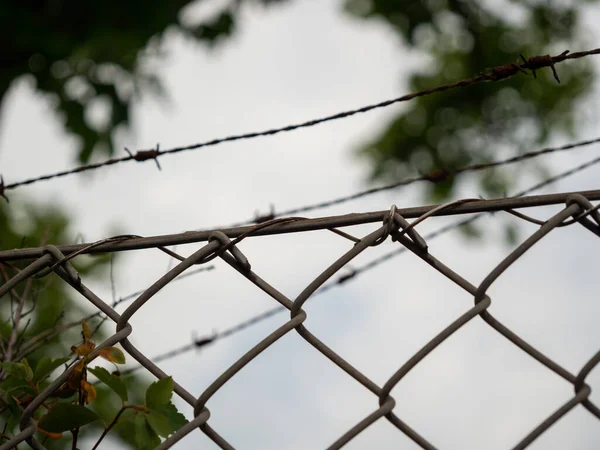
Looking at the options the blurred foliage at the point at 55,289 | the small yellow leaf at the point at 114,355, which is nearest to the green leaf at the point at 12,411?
the small yellow leaf at the point at 114,355

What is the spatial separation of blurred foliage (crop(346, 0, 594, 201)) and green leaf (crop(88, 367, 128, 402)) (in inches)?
244

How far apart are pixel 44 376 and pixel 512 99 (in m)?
7.09

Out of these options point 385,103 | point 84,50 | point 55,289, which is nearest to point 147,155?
point 385,103

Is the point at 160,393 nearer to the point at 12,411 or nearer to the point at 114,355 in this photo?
the point at 114,355

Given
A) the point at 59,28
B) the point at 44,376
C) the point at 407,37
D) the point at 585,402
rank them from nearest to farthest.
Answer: the point at 585,402, the point at 44,376, the point at 59,28, the point at 407,37

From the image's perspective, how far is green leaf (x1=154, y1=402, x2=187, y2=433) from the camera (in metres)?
0.61

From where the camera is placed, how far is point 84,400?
66 centimetres

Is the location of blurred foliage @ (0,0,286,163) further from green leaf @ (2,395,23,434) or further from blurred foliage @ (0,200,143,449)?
green leaf @ (2,395,23,434)

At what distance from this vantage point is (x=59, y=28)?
14.7ft

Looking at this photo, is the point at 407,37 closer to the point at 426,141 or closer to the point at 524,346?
the point at 426,141

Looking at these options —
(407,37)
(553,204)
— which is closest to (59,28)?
(407,37)

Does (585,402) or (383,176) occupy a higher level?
(383,176)

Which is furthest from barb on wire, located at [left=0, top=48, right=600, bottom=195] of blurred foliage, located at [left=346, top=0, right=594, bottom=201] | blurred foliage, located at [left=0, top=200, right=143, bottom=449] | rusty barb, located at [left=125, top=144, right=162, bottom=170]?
blurred foliage, located at [left=346, top=0, right=594, bottom=201]

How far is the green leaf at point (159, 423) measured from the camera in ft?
2.01
